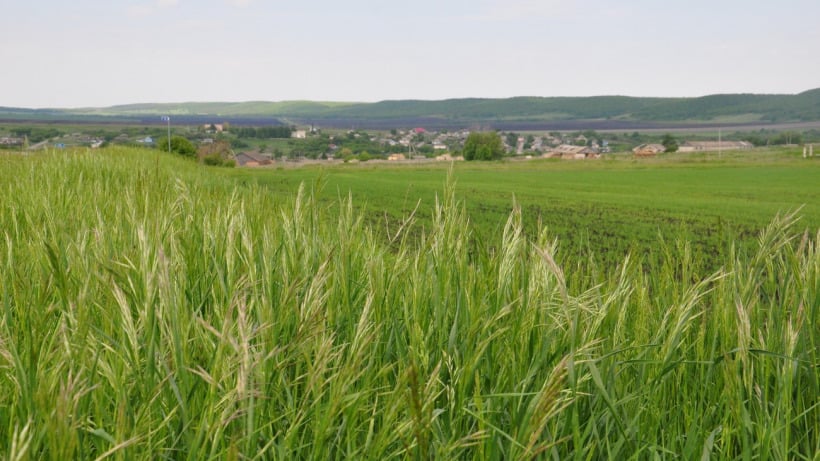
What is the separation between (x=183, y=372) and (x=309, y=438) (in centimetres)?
37

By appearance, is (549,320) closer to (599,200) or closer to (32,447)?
(32,447)

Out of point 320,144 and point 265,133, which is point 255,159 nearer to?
point 265,133

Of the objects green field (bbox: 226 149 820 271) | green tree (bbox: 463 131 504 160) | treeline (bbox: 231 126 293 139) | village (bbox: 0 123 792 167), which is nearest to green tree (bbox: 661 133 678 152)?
village (bbox: 0 123 792 167)

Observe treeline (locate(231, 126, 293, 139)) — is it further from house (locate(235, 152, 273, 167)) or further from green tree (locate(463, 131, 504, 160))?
green tree (locate(463, 131, 504, 160))

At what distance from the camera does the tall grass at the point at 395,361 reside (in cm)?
139

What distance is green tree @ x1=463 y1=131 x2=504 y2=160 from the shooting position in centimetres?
8300

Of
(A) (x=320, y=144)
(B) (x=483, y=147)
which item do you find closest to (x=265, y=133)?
(B) (x=483, y=147)

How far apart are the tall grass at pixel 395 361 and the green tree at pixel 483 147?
265 feet

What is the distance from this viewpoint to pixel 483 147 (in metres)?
83.4

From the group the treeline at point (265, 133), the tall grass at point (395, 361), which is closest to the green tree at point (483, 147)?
the treeline at point (265, 133)

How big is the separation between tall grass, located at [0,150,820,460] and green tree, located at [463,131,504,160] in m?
80.8

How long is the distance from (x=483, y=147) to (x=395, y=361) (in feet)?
270

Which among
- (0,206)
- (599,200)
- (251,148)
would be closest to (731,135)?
(251,148)

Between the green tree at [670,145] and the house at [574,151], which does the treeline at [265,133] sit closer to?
the house at [574,151]
